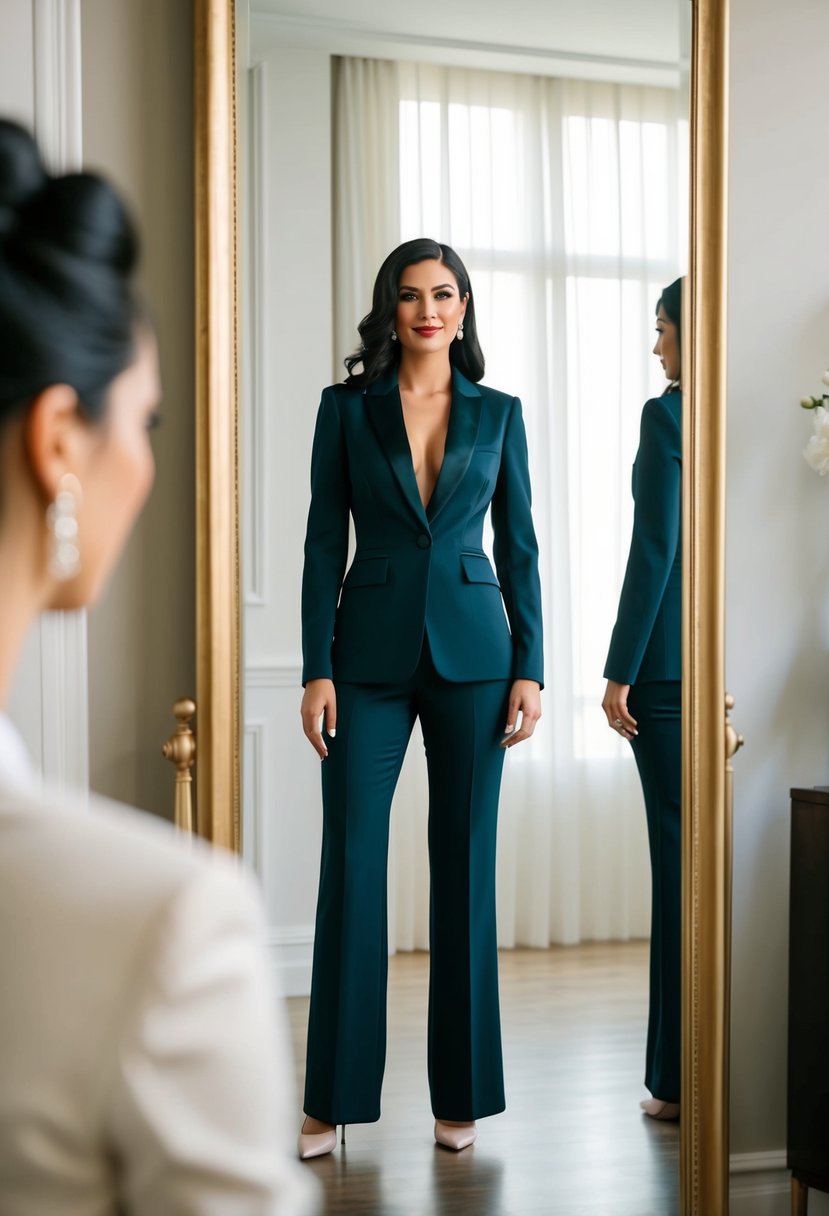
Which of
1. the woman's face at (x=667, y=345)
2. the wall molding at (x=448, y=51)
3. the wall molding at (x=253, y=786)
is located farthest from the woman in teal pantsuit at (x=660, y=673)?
the wall molding at (x=253, y=786)

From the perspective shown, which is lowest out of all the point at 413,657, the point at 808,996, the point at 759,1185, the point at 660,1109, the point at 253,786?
the point at 759,1185

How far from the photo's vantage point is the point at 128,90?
2.11 m

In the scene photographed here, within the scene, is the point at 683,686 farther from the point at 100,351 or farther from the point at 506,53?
the point at 100,351

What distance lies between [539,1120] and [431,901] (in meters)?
0.47

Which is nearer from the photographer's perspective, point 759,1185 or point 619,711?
point 619,711

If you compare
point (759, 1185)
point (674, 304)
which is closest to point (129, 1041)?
point (674, 304)

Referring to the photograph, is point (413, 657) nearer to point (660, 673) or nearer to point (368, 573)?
point (368, 573)

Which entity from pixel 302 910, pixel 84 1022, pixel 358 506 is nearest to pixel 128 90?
pixel 358 506

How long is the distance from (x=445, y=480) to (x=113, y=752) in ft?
2.41

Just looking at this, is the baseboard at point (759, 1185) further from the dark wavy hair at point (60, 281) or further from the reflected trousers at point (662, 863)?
the dark wavy hair at point (60, 281)

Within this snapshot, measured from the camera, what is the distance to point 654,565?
7.64ft

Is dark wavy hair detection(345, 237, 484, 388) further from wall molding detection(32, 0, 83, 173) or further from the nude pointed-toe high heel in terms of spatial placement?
the nude pointed-toe high heel

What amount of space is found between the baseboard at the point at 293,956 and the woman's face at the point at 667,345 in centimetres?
119

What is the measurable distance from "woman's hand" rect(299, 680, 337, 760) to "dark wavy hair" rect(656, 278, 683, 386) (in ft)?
2.92
